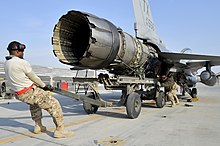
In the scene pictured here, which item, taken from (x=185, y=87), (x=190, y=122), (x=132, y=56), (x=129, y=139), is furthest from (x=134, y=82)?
(x=185, y=87)

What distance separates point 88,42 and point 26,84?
2.25 m

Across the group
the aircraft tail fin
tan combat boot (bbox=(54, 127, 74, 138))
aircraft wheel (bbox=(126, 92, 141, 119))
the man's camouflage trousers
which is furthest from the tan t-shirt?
the aircraft tail fin

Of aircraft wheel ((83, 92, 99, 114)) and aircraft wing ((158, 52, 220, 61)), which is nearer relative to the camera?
aircraft wheel ((83, 92, 99, 114))

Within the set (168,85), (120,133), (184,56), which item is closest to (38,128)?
(120,133)

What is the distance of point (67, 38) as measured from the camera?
6.44m

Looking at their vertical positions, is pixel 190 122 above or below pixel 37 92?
below

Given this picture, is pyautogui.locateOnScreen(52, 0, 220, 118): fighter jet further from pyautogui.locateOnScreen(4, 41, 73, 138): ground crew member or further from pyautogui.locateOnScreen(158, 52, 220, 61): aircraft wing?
pyautogui.locateOnScreen(4, 41, 73, 138): ground crew member

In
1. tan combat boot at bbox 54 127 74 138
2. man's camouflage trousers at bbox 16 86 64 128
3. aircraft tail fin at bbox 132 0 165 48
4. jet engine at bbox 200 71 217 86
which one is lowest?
tan combat boot at bbox 54 127 74 138

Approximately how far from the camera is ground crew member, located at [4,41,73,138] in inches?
162

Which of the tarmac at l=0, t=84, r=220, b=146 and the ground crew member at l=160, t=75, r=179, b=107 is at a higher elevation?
the ground crew member at l=160, t=75, r=179, b=107

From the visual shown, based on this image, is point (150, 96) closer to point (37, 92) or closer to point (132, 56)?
point (132, 56)

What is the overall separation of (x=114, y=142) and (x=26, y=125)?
105 inches

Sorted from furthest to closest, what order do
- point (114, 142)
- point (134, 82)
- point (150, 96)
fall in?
point (150, 96) → point (134, 82) → point (114, 142)

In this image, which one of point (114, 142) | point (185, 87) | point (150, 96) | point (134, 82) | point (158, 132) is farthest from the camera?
point (185, 87)
